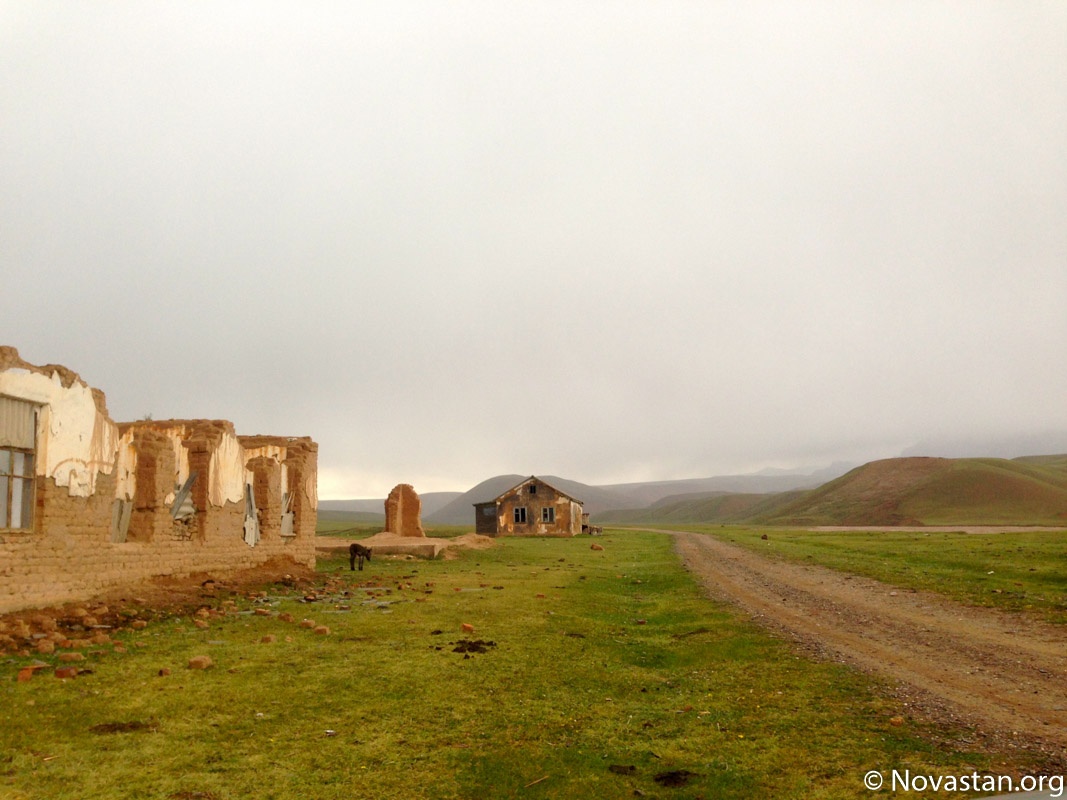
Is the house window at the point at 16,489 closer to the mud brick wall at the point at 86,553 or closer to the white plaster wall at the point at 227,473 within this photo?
the mud brick wall at the point at 86,553

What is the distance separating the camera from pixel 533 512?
64.6 m

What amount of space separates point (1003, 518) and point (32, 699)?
278ft

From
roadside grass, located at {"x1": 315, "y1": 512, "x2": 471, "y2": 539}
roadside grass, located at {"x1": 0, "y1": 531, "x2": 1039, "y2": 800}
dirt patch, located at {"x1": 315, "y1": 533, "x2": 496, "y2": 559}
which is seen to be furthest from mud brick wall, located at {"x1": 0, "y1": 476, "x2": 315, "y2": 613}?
roadside grass, located at {"x1": 315, "y1": 512, "x2": 471, "y2": 539}

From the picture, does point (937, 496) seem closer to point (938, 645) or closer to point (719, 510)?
point (719, 510)

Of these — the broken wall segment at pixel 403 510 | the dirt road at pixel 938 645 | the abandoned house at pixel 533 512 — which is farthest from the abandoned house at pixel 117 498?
the abandoned house at pixel 533 512

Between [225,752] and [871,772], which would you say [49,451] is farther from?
[871,772]

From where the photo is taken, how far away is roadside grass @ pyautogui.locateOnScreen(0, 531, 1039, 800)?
237 inches

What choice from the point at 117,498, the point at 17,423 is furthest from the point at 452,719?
the point at 117,498

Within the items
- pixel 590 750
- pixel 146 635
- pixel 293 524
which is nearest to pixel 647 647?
pixel 590 750

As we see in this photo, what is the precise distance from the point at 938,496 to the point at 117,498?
3809 inches

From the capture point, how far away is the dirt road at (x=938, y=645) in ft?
24.3

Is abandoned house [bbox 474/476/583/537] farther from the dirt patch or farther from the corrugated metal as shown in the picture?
the corrugated metal

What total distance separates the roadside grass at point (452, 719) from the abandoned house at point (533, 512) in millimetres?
51290

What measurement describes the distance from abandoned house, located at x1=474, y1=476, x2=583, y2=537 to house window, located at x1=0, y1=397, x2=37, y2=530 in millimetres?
52432
